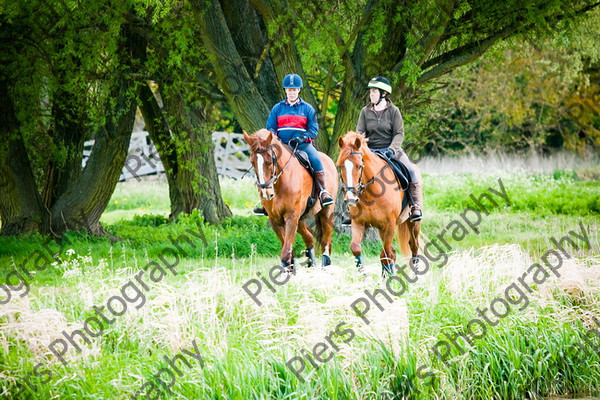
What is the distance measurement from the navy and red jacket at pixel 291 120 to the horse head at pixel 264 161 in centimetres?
85

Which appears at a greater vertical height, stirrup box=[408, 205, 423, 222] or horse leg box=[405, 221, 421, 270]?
stirrup box=[408, 205, 423, 222]

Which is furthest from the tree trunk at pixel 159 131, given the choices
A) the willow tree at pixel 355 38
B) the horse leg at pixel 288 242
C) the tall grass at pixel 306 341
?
the tall grass at pixel 306 341

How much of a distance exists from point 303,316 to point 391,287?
1.48 m

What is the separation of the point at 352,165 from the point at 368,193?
654mm

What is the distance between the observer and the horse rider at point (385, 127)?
404 inches

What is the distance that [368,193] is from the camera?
9.98m

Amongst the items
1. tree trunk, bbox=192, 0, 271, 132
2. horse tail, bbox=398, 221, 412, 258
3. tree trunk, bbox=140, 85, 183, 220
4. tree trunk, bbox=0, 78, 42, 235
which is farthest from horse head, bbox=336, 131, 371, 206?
tree trunk, bbox=0, 78, 42, 235

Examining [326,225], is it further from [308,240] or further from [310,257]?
[310,257]

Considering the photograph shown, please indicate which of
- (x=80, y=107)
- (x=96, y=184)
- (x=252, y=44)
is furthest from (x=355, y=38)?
(x=96, y=184)

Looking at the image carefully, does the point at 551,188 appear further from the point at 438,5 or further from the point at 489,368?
the point at 489,368

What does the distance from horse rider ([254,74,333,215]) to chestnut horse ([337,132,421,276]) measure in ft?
2.54

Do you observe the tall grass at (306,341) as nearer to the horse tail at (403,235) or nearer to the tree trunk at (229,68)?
the horse tail at (403,235)

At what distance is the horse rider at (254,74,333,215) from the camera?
10.4 m

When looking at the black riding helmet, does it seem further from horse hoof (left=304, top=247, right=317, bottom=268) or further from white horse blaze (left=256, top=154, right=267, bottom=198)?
horse hoof (left=304, top=247, right=317, bottom=268)
